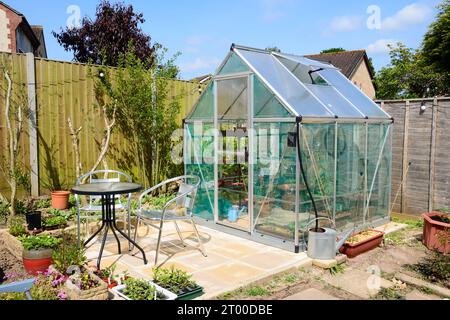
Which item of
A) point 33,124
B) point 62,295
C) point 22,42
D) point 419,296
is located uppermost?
point 22,42

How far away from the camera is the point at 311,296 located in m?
3.38

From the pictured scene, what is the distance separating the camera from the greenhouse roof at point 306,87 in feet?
15.0

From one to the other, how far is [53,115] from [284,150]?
148 inches

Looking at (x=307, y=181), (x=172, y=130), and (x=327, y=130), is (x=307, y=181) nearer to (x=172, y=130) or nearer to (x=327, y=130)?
(x=327, y=130)

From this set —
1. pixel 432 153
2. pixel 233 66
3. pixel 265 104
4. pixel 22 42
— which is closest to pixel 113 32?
pixel 22 42

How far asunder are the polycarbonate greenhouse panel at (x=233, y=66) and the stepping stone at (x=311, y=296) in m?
2.84

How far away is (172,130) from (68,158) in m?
1.87

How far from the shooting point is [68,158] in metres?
6.15

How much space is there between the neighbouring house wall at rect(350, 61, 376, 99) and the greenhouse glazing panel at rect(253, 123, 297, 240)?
57.0ft

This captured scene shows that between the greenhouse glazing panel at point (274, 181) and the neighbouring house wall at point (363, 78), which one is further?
the neighbouring house wall at point (363, 78)

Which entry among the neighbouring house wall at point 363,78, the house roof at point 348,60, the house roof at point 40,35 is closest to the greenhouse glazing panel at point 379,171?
the house roof at point 348,60

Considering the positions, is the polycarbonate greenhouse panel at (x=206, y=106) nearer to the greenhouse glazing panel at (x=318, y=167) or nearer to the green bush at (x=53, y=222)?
the greenhouse glazing panel at (x=318, y=167)

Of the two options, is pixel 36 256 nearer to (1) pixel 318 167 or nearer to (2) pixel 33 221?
(2) pixel 33 221

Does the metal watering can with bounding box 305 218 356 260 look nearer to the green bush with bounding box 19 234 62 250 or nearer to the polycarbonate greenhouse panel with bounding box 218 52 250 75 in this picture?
the polycarbonate greenhouse panel with bounding box 218 52 250 75
